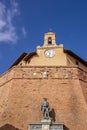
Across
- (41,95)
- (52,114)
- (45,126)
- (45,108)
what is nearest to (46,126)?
(45,126)

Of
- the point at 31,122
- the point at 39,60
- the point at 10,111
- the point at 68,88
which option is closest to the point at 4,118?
the point at 10,111

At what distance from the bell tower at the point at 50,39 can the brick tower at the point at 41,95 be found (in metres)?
8.59

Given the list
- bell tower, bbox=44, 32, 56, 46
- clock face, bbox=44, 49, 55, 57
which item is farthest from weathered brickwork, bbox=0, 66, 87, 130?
bell tower, bbox=44, 32, 56, 46

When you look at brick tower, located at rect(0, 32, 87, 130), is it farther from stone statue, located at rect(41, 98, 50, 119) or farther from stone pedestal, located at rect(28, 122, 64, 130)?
stone statue, located at rect(41, 98, 50, 119)

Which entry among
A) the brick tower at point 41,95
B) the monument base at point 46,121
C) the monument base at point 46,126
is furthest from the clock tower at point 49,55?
the monument base at point 46,126

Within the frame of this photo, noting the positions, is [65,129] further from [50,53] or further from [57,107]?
[50,53]

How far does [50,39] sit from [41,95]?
39.2ft

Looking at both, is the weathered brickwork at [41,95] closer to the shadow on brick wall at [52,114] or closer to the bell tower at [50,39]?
the shadow on brick wall at [52,114]

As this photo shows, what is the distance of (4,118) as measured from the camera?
20438 mm

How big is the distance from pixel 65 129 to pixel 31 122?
2.34m

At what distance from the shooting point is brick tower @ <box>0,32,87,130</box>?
2006 centimetres

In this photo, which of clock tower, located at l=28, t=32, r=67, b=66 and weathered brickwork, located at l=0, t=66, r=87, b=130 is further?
clock tower, located at l=28, t=32, r=67, b=66

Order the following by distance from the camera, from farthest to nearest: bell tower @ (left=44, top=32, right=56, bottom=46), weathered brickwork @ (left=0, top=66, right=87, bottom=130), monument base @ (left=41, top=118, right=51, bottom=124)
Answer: bell tower @ (left=44, top=32, right=56, bottom=46) → weathered brickwork @ (left=0, top=66, right=87, bottom=130) → monument base @ (left=41, top=118, right=51, bottom=124)

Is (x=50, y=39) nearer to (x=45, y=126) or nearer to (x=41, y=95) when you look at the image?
→ (x=41, y=95)
